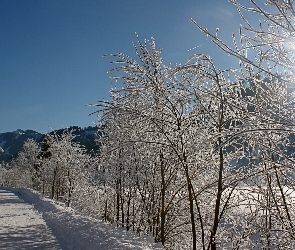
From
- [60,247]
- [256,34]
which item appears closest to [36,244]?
[60,247]

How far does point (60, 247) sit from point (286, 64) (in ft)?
26.5

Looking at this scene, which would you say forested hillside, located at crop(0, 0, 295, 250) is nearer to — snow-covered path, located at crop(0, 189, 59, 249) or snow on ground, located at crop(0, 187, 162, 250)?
snow on ground, located at crop(0, 187, 162, 250)

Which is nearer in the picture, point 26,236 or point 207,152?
point 207,152

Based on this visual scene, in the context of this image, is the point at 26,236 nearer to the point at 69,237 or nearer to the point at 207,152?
the point at 69,237

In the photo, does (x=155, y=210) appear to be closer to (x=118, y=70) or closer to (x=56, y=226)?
(x=56, y=226)

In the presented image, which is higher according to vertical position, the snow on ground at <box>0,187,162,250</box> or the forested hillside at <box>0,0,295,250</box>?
the forested hillside at <box>0,0,295,250</box>

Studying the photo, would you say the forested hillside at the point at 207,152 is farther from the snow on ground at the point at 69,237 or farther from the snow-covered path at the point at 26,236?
the snow-covered path at the point at 26,236

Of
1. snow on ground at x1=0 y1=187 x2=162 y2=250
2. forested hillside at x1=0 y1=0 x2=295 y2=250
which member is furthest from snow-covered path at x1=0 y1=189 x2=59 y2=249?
forested hillside at x1=0 y1=0 x2=295 y2=250

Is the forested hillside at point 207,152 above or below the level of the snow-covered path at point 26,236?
above

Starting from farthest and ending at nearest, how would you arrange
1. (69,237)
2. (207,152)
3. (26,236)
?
(26,236)
(69,237)
(207,152)

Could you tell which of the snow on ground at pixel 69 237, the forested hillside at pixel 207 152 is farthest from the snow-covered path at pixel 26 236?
the forested hillside at pixel 207 152

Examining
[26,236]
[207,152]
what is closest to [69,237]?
[26,236]

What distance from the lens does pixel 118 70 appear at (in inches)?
168

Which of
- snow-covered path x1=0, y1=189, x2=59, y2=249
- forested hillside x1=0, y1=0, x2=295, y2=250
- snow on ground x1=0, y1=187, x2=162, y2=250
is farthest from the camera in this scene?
snow-covered path x1=0, y1=189, x2=59, y2=249
